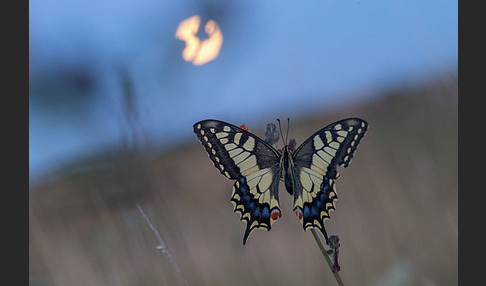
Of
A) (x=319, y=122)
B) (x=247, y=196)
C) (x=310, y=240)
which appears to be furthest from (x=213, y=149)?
(x=319, y=122)

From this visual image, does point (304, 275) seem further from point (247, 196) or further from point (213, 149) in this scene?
point (213, 149)

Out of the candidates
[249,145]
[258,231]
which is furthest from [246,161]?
[258,231]

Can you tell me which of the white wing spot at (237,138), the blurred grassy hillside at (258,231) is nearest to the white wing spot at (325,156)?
the white wing spot at (237,138)

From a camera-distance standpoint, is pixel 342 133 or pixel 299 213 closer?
pixel 299 213

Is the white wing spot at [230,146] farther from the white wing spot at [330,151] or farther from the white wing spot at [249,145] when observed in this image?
the white wing spot at [330,151]

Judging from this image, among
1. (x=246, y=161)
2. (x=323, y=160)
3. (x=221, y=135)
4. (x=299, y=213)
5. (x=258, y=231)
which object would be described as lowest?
(x=258, y=231)

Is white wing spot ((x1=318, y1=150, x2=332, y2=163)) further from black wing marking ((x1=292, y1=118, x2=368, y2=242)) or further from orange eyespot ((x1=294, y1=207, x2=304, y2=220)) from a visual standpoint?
orange eyespot ((x1=294, y1=207, x2=304, y2=220))

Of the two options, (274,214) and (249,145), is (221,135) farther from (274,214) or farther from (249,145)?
(274,214)
